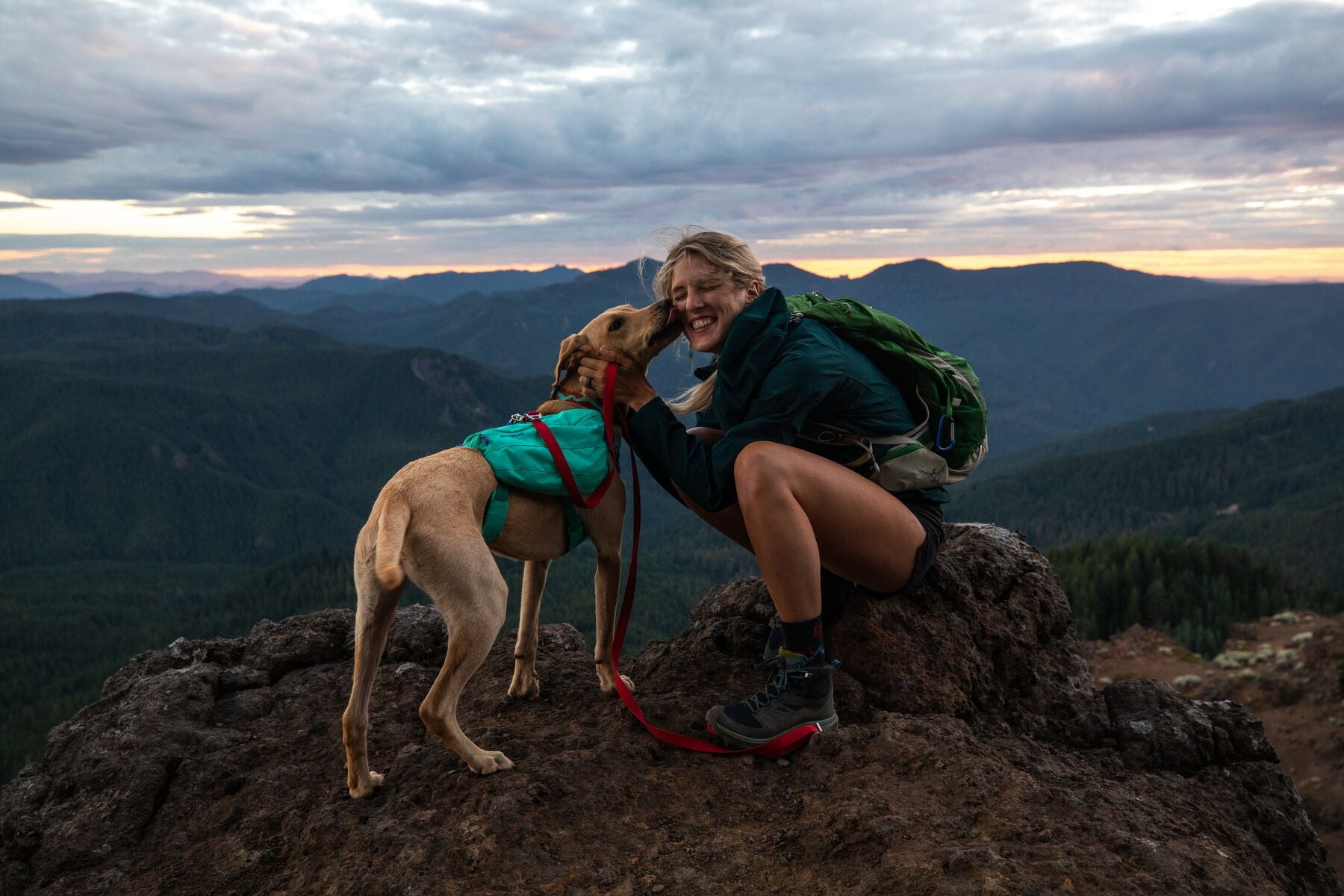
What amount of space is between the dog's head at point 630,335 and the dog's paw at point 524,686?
1.90 m

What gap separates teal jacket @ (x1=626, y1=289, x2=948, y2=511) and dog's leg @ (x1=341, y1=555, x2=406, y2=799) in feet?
5.30

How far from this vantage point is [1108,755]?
498 cm

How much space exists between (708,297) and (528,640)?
7.70ft

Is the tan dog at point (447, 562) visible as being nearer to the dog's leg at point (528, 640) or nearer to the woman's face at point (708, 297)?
the dog's leg at point (528, 640)

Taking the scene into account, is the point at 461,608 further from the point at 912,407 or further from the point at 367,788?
the point at 912,407

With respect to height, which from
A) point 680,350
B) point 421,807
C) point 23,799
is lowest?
point 23,799

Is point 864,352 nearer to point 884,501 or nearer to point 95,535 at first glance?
point 884,501

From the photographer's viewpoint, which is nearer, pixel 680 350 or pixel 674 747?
pixel 674 747

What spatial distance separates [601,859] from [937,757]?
172 cm

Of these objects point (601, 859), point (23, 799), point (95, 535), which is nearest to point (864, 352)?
point (601, 859)

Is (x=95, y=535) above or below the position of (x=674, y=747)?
below

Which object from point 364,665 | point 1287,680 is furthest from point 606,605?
point 1287,680

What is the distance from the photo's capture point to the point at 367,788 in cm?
440

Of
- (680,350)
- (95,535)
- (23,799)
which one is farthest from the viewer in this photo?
(95,535)
